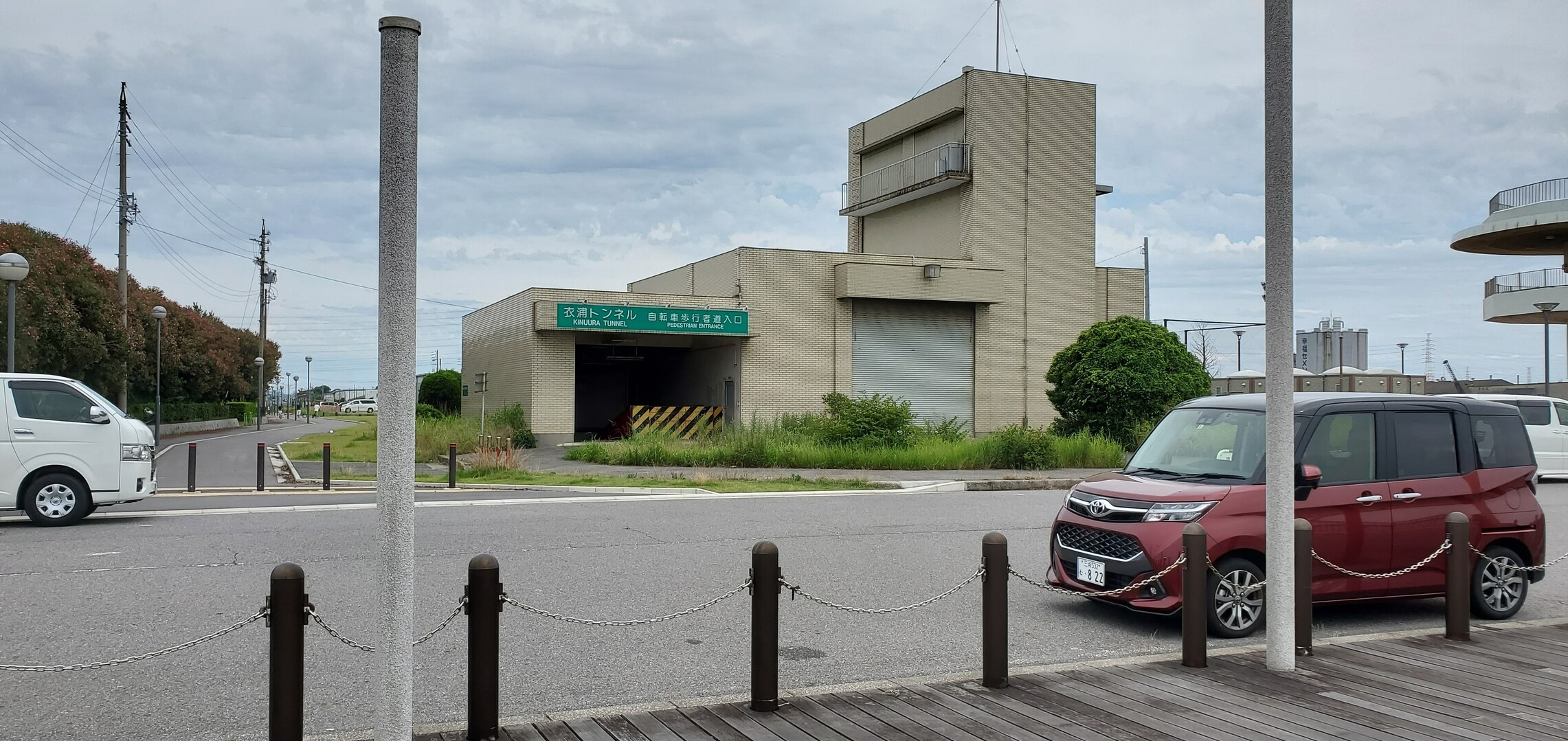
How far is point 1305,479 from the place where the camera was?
7.54m

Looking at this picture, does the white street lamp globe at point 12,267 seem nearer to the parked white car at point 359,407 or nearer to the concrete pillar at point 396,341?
the concrete pillar at point 396,341

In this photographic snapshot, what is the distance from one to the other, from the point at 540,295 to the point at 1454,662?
2777cm

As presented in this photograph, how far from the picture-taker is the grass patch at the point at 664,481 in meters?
20.4

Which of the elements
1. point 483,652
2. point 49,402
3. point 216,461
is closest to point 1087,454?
point 49,402

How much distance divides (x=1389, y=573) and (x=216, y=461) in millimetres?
30821

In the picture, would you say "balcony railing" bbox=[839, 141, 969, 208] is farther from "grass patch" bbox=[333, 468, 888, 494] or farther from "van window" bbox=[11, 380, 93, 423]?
"van window" bbox=[11, 380, 93, 423]

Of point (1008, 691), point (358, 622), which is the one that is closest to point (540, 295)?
point (358, 622)

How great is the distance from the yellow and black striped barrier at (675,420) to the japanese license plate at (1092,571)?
23988 millimetres

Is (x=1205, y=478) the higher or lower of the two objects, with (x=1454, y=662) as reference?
higher

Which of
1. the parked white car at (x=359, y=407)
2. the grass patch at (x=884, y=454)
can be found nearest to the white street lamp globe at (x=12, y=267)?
the grass patch at (x=884, y=454)

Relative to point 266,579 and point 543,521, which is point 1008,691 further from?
point 543,521

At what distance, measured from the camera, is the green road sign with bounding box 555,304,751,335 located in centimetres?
3155

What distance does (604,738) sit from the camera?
509cm

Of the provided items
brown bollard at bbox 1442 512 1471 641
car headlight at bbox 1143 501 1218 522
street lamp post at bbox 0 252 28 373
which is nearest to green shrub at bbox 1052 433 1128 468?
brown bollard at bbox 1442 512 1471 641
